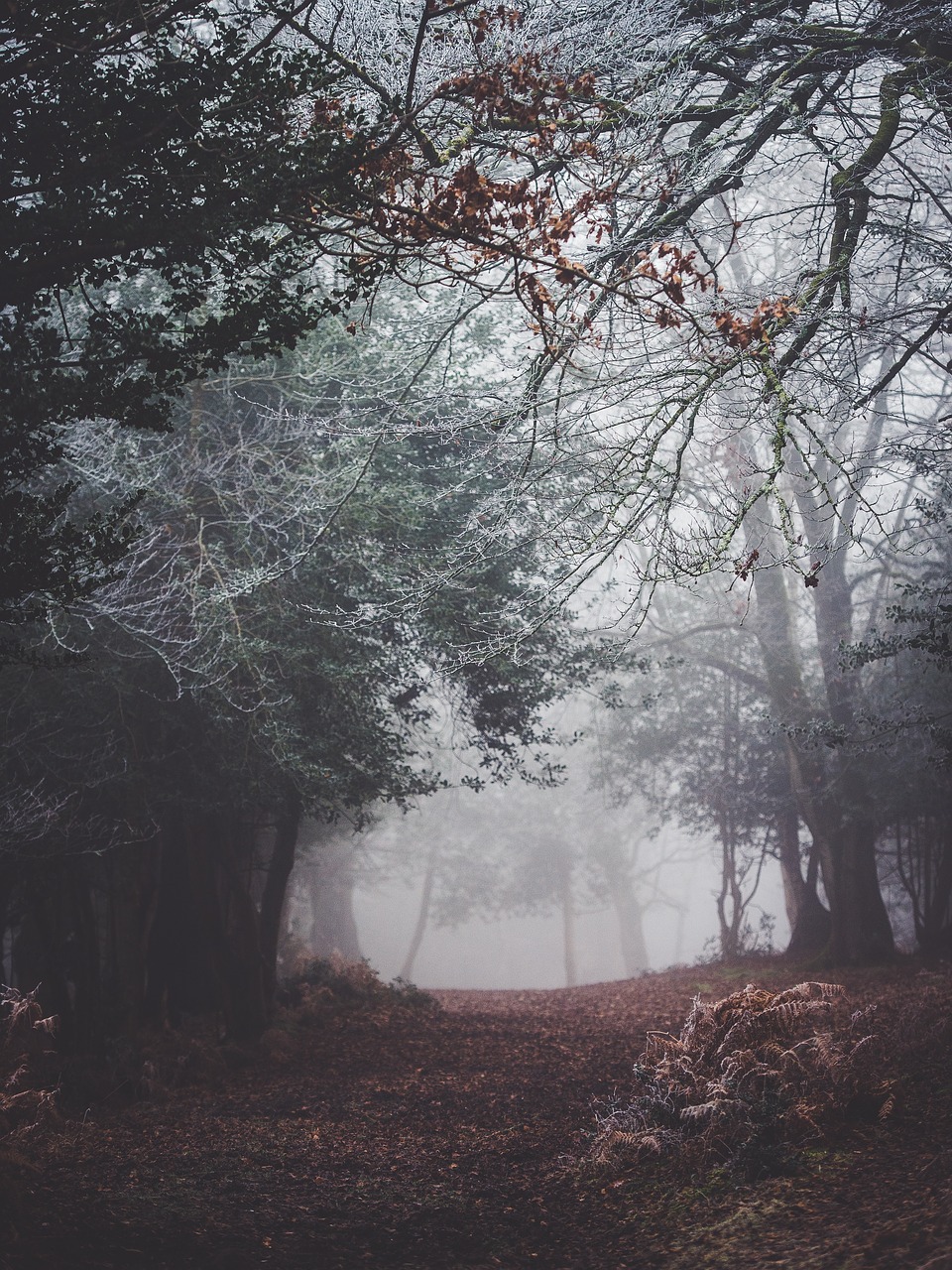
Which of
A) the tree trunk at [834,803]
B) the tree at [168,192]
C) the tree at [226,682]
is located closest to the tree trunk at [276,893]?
the tree at [226,682]

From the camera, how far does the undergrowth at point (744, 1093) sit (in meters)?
4.61

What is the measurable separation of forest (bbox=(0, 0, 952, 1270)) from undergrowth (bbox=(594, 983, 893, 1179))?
0.10 ft

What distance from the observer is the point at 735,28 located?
18.9ft

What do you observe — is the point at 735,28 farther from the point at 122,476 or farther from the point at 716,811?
the point at 716,811

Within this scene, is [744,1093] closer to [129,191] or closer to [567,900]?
[129,191]

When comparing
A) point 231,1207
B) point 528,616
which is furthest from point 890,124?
point 231,1207

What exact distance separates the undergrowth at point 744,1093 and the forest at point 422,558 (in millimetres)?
31

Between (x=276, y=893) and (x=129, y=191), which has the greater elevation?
(x=129, y=191)

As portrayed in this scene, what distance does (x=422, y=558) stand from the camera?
8.98 m

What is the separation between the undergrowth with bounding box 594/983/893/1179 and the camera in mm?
4605

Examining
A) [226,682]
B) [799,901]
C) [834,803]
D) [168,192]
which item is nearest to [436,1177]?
[226,682]

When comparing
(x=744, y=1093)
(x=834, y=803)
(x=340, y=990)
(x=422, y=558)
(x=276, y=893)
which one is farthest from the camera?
(x=834, y=803)

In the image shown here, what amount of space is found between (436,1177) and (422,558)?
547 centimetres

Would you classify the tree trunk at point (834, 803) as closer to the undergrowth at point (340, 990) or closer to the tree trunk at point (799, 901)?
the tree trunk at point (799, 901)
